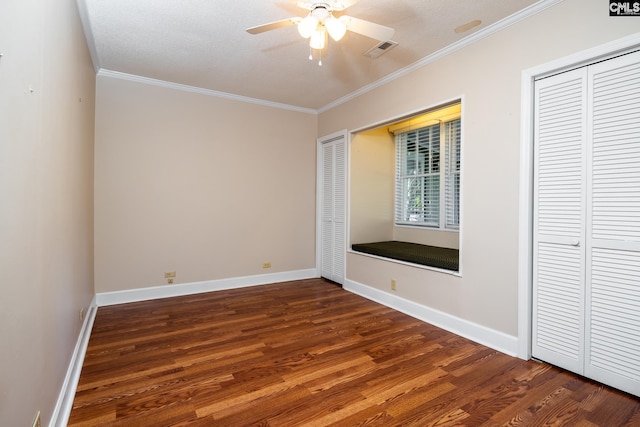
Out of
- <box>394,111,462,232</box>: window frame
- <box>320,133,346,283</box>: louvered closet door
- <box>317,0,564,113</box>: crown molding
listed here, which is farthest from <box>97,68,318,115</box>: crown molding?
<box>394,111,462,232</box>: window frame

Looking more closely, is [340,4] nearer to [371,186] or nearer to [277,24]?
[277,24]

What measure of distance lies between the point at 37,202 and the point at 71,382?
4.29 feet

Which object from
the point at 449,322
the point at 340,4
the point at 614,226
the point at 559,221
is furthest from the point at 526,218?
the point at 340,4

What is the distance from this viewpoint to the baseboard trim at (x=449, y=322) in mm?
2605

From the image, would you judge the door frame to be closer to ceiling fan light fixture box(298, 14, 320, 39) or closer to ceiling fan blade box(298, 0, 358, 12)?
ceiling fan blade box(298, 0, 358, 12)

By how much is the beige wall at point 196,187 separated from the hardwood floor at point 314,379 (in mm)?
971

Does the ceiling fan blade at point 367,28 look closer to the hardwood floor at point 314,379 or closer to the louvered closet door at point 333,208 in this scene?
the louvered closet door at point 333,208

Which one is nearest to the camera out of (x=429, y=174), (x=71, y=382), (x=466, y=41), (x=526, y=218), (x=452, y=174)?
(x=71, y=382)

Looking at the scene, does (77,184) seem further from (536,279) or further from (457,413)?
(536,279)

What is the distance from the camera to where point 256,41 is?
2938mm

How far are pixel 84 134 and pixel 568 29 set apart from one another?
158 inches

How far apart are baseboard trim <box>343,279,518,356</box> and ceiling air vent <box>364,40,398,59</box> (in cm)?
265

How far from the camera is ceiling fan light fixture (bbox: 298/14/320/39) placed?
2145mm

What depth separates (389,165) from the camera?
483 cm
